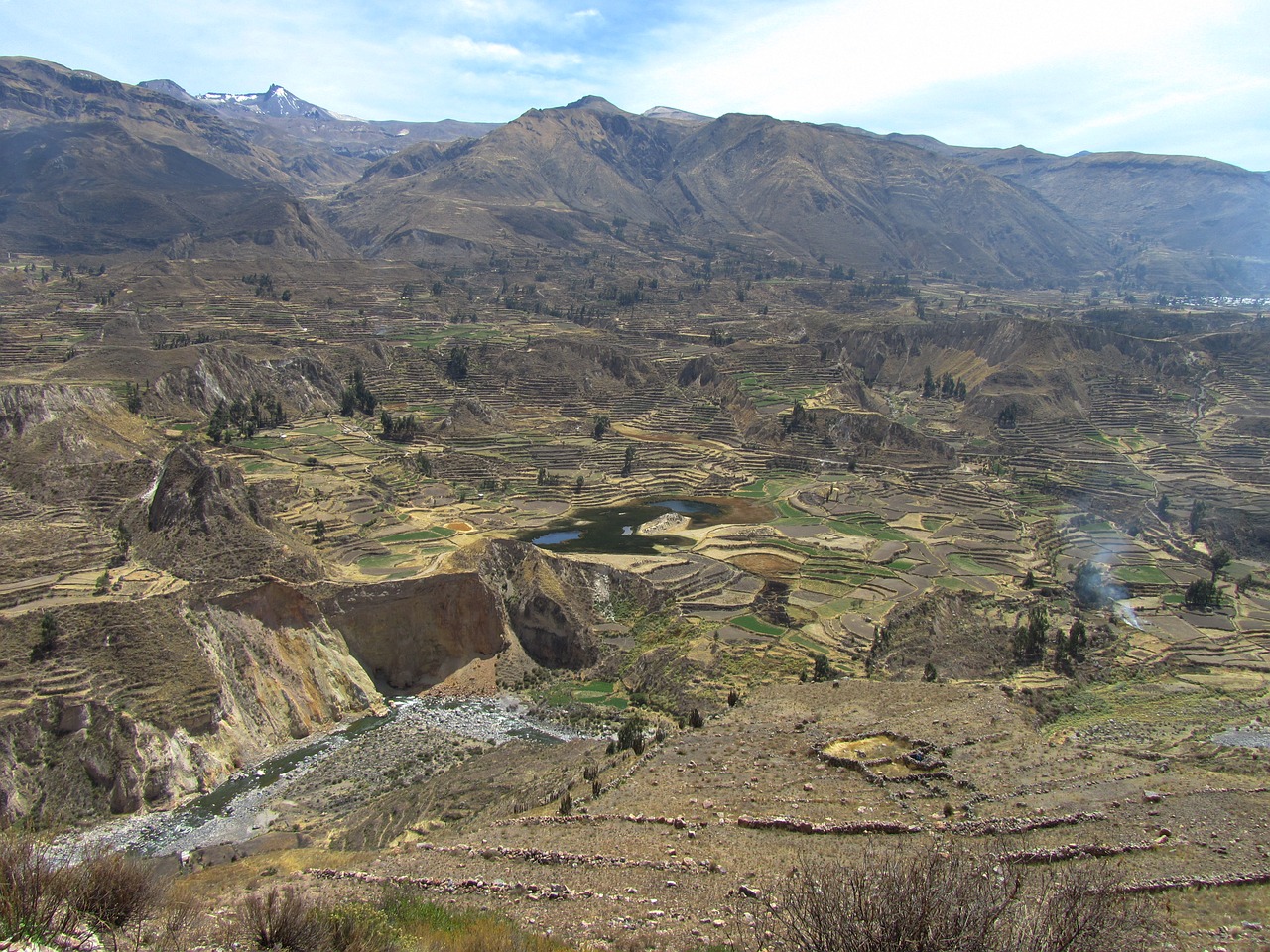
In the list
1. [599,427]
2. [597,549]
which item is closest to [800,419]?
[599,427]

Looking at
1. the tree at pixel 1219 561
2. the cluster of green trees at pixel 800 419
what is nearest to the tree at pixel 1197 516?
the tree at pixel 1219 561

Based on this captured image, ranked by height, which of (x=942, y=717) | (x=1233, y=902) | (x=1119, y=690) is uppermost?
(x=1233, y=902)

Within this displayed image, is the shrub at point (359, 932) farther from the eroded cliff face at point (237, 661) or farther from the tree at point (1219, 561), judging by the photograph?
the tree at point (1219, 561)

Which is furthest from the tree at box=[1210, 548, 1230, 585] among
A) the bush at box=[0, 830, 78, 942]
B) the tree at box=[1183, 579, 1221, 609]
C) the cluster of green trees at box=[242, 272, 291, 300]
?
the cluster of green trees at box=[242, 272, 291, 300]

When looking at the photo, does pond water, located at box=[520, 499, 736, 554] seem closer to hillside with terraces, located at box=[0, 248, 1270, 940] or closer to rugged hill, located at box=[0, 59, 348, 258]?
hillside with terraces, located at box=[0, 248, 1270, 940]

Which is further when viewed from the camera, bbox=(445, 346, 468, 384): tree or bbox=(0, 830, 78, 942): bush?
bbox=(445, 346, 468, 384): tree

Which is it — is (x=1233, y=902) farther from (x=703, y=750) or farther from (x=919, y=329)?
(x=919, y=329)

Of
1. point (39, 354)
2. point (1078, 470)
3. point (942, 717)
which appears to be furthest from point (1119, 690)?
point (39, 354)
